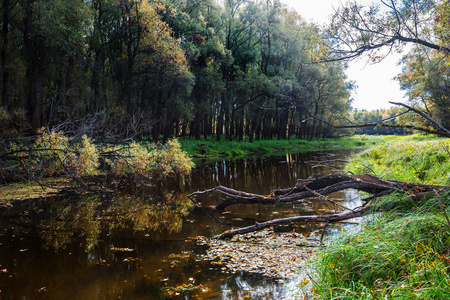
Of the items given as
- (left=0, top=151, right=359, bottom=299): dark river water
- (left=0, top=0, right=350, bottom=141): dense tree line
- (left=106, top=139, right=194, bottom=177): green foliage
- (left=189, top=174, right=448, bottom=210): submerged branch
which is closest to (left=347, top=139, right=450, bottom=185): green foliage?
(left=189, top=174, right=448, bottom=210): submerged branch

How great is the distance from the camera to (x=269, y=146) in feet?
124

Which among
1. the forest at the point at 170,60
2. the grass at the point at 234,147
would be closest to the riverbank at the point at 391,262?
the forest at the point at 170,60

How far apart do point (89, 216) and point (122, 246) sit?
9.25 feet

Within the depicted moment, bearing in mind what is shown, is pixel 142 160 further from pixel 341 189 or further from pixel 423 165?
pixel 423 165

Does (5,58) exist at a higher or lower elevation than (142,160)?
higher

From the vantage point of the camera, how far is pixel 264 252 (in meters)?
5.49

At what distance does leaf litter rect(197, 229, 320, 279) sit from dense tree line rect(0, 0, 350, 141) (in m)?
3.52

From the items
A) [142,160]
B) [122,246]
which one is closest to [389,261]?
[122,246]

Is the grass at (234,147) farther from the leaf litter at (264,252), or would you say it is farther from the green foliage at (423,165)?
the leaf litter at (264,252)

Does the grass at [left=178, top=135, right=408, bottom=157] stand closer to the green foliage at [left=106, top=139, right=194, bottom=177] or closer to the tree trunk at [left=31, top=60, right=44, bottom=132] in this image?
the tree trunk at [left=31, top=60, right=44, bottom=132]

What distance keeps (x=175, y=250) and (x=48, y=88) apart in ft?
85.7

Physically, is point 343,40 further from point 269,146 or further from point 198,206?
point 269,146

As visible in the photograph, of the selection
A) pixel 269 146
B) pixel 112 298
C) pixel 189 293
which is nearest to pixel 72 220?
pixel 112 298

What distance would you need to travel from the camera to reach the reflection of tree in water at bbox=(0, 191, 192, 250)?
22.8ft
